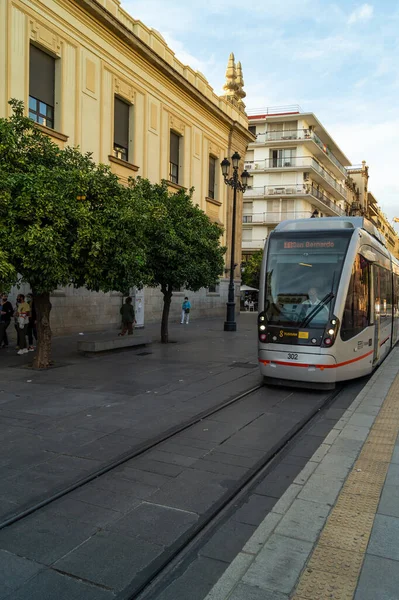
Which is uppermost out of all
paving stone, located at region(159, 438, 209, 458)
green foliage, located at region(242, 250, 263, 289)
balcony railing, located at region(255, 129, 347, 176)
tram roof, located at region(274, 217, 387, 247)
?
balcony railing, located at region(255, 129, 347, 176)

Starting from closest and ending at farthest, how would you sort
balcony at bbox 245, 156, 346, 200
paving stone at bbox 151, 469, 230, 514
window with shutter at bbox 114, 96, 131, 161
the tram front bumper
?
paving stone at bbox 151, 469, 230, 514 → the tram front bumper → window with shutter at bbox 114, 96, 131, 161 → balcony at bbox 245, 156, 346, 200

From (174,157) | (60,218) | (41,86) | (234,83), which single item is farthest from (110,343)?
(234,83)

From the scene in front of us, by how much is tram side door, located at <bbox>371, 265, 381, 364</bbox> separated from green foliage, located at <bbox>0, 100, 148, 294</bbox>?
17.3ft

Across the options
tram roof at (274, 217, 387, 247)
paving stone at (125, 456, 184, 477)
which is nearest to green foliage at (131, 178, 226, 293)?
tram roof at (274, 217, 387, 247)

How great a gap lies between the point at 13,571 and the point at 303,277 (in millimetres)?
6948

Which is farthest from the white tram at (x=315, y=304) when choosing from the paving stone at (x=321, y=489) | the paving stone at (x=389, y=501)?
the paving stone at (x=389, y=501)

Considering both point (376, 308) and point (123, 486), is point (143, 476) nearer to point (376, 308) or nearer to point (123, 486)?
point (123, 486)

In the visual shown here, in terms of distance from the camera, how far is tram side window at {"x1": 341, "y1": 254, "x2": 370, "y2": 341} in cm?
895

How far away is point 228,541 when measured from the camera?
383cm

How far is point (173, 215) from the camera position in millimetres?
16234

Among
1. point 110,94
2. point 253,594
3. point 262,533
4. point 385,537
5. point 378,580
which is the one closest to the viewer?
point 253,594

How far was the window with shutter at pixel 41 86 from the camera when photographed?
1700cm

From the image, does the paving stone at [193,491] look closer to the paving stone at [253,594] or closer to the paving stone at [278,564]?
the paving stone at [278,564]

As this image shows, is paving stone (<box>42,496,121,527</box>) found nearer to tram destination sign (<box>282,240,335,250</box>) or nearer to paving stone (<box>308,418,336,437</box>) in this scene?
paving stone (<box>308,418,336,437</box>)
